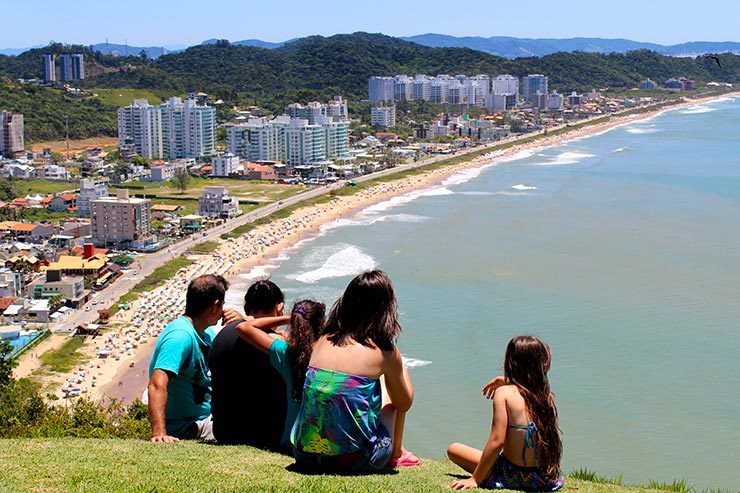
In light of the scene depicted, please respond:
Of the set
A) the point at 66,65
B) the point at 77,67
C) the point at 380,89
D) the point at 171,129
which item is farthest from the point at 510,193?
the point at 66,65

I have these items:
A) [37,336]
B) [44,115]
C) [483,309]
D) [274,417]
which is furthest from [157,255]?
[44,115]

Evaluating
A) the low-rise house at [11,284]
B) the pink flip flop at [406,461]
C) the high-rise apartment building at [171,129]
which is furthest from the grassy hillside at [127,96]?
the pink flip flop at [406,461]

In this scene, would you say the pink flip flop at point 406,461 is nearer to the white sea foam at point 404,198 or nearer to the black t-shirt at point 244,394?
the black t-shirt at point 244,394

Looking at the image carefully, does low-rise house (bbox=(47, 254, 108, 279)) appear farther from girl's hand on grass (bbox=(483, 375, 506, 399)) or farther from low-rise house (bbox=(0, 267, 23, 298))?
girl's hand on grass (bbox=(483, 375, 506, 399))

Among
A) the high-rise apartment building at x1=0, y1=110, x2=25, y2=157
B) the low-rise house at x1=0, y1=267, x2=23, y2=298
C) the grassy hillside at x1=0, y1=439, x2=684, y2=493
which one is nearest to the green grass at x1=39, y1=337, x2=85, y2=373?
the low-rise house at x1=0, y1=267, x2=23, y2=298

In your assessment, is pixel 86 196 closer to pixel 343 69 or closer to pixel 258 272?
pixel 258 272

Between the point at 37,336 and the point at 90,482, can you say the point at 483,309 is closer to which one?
the point at 37,336

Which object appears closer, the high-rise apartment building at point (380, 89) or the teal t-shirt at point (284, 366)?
the teal t-shirt at point (284, 366)
